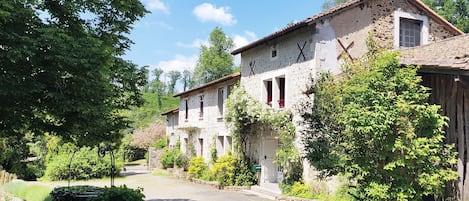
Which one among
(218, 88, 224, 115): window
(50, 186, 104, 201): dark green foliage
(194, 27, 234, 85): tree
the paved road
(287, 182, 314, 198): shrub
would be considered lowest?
the paved road

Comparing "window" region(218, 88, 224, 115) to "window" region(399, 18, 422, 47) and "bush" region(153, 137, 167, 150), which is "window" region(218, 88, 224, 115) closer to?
"window" region(399, 18, 422, 47)

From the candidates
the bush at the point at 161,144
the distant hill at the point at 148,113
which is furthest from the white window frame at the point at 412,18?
the distant hill at the point at 148,113

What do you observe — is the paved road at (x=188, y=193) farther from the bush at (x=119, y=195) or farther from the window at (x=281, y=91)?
the bush at (x=119, y=195)

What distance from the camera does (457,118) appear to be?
9164 mm

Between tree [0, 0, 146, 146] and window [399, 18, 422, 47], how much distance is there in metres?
11.1

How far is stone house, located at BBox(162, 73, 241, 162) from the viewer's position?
2330 cm

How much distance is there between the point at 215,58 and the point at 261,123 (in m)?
36.2

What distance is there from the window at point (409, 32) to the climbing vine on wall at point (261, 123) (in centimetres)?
560

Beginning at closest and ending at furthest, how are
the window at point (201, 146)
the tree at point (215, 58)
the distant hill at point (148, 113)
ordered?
the window at point (201, 146) < the distant hill at point (148, 113) < the tree at point (215, 58)

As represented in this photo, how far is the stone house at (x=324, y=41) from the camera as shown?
15273 mm

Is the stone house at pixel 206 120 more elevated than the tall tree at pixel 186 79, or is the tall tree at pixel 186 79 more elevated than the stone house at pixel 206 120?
the tall tree at pixel 186 79

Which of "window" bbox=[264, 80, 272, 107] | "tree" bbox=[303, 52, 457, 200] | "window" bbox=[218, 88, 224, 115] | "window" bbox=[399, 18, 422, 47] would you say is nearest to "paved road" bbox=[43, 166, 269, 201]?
"window" bbox=[264, 80, 272, 107]

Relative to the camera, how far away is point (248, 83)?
66.9 ft

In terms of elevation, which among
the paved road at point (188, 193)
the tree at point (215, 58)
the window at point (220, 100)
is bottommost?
the paved road at point (188, 193)
